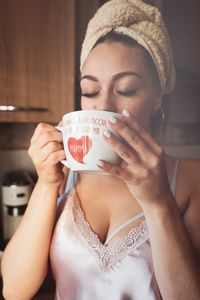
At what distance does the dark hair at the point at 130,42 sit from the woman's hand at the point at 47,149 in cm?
14

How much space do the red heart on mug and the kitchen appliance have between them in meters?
0.23

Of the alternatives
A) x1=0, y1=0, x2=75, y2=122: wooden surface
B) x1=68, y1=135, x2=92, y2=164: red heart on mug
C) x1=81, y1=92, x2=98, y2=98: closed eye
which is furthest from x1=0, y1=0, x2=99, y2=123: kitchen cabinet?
x1=68, y1=135, x2=92, y2=164: red heart on mug

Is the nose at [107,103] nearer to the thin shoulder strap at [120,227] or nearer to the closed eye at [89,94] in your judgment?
the closed eye at [89,94]

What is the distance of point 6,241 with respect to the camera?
1.85 ft

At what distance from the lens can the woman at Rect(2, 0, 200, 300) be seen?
328 millimetres

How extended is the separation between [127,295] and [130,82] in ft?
0.92

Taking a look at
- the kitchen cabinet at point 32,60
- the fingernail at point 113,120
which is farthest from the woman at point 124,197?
the kitchen cabinet at point 32,60

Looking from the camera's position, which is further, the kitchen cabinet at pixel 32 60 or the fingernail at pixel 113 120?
the kitchen cabinet at pixel 32 60

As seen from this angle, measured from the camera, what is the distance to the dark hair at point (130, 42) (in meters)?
0.37

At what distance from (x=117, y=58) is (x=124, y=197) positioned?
192 millimetres

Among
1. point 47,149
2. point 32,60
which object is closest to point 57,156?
point 47,149

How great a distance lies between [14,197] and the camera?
56cm

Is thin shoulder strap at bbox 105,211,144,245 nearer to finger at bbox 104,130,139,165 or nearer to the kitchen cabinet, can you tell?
finger at bbox 104,130,139,165

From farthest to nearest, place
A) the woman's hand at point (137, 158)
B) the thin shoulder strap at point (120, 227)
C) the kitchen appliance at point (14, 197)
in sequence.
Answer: the kitchen appliance at point (14, 197)
the thin shoulder strap at point (120, 227)
the woman's hand at point (137, 158)
